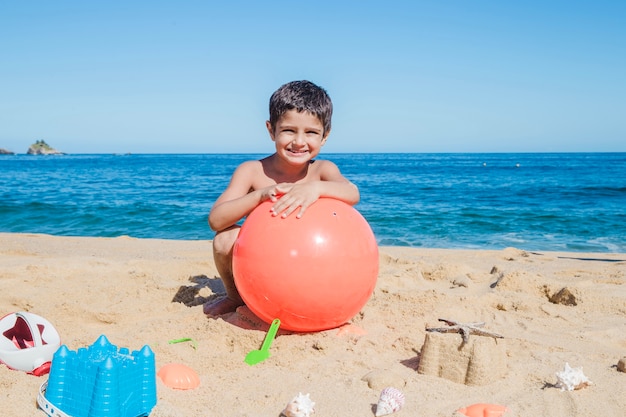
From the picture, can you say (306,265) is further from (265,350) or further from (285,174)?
(285,174)

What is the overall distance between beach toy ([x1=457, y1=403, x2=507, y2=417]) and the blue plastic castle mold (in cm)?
144

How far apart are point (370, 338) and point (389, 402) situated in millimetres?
1027

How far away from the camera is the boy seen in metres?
3.54

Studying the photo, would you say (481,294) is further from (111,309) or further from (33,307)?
(33,307)

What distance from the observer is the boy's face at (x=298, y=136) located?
3.70m

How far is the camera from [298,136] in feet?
Result: 12.3

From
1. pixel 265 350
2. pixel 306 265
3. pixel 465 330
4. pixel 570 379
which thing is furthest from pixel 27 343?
pixel 570 379

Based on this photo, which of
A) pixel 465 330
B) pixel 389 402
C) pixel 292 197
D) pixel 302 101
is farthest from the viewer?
pixel 302 101

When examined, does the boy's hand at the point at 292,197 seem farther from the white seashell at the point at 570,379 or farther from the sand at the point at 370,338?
the white seashell at the point at 570,379

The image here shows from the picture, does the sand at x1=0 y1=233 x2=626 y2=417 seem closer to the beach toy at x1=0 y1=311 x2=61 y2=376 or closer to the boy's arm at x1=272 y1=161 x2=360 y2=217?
the beach toy at x1=0 y1=311 x2=61 y2=376

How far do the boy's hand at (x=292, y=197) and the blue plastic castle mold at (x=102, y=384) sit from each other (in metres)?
1.21

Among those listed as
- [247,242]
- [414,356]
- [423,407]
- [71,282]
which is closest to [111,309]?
[71,282]

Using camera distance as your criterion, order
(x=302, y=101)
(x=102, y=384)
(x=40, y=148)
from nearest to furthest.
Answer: (x=102, y=384) < (x=302, y=101) < (x=40, y=148)

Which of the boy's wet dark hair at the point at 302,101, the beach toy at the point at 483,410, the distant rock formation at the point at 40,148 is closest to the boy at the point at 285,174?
the boy's wet dark hair at the point at 302,101
